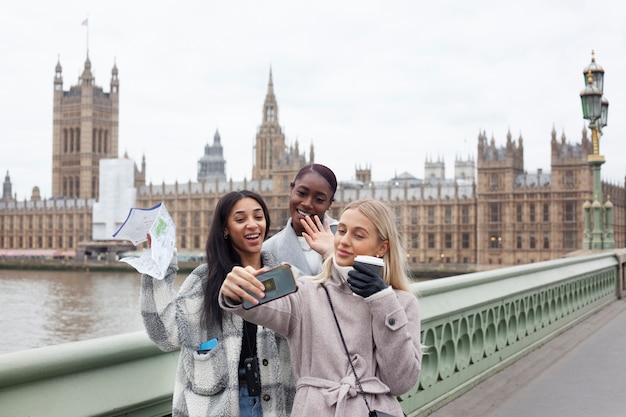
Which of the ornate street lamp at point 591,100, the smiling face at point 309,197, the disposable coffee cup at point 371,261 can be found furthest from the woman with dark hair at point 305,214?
the ornate street lamp at point 591,100

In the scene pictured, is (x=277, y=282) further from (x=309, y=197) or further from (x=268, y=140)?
(x=268, y=140)

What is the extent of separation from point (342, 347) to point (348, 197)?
52.2 m

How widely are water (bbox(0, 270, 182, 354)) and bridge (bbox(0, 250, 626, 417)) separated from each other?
12016 millimetres

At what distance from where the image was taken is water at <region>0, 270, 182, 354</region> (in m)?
19.8

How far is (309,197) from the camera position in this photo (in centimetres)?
258

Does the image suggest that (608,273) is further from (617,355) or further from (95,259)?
(95,259)

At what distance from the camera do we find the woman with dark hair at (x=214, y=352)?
1938 mm

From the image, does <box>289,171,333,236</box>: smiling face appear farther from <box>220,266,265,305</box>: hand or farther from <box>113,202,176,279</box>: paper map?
<box>220,266,265,305</box>: hand

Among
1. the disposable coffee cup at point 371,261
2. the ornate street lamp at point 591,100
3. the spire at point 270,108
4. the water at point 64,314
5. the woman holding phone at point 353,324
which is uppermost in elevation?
the spire at point 270,108

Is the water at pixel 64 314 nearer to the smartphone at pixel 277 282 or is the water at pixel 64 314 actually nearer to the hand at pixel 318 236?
the hand at pixel 318 236

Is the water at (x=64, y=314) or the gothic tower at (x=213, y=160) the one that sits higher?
the gothic tower at (x=213, y=160)

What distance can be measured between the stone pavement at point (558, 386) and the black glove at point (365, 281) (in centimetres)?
198

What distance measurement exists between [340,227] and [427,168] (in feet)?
271

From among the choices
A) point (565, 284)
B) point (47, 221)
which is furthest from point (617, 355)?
point (47, 221)
